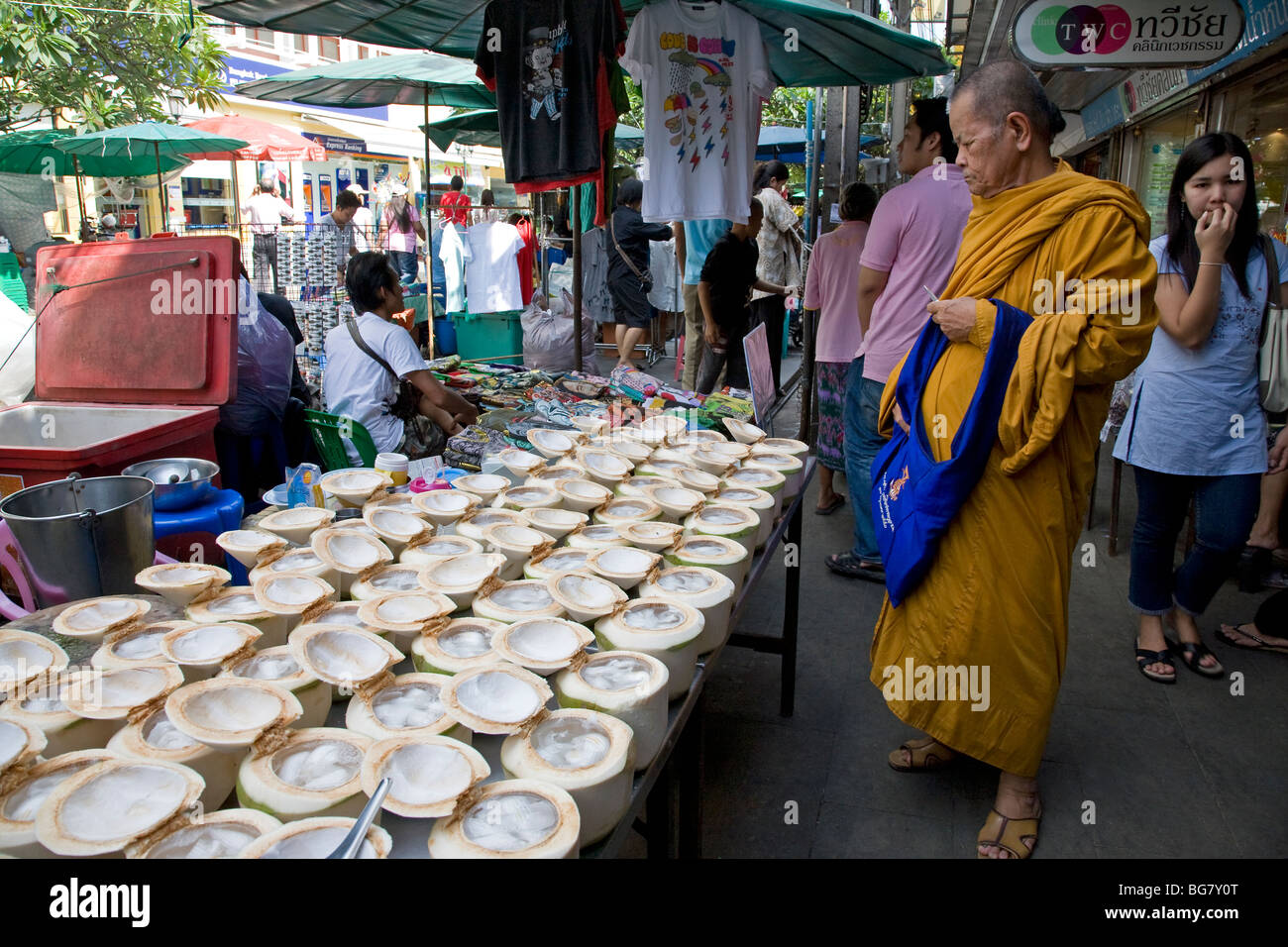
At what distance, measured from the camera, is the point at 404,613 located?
67.5 inches

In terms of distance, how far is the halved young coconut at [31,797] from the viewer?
1.11 m

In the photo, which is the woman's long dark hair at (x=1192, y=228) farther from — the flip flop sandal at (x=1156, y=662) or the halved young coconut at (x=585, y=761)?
the halved young coconut at (x=585, y=761)

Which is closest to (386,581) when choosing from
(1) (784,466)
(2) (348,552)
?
(2) (348,552)

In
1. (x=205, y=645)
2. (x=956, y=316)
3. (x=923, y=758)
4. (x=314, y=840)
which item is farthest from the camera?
(x=923, y=758)

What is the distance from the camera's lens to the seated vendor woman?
13.7 ft

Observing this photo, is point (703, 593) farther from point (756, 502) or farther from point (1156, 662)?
point (1156, 662)

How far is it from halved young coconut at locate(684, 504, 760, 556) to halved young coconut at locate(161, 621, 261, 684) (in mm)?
1124

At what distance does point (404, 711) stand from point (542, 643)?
300 millimetres

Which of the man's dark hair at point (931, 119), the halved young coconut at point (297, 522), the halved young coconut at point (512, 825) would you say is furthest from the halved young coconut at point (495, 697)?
the man's dark hair at point (931, 119)

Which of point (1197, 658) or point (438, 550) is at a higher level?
point (438, 550)

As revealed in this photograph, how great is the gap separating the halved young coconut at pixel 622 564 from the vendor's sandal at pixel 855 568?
2.72m

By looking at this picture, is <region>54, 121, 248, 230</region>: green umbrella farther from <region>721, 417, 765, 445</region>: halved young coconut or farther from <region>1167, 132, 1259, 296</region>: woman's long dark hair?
<region>1167, 132, 1259, 296</region>: woman's long dark hair

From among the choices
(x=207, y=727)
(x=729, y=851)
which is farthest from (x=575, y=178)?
(x=207, y=727)
